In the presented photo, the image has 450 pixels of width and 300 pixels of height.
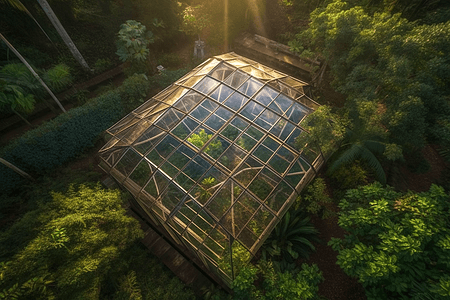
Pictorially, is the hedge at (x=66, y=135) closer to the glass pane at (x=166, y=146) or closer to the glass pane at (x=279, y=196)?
the glass pane at (x=166, y=146)

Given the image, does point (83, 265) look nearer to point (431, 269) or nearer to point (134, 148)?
point (134, 148)

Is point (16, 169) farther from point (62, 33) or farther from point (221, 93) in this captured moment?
point (221, 93)

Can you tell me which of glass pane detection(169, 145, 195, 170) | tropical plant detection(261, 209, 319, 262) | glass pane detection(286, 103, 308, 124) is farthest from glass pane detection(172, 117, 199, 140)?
tropical plant detection(261, 209, 319, 262)

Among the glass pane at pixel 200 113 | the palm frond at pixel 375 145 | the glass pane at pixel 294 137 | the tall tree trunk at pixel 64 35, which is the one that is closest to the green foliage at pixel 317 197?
the glass pane at pixel 294 137

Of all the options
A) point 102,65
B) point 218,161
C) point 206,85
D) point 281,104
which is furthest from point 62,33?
point 281,104

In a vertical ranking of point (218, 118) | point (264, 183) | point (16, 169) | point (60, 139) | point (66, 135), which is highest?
point (218, 118)

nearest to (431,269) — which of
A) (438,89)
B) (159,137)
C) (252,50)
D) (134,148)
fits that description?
(438,89)

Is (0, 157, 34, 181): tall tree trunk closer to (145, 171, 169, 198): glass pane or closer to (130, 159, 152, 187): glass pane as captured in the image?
(130, 159, 152, 187): glass pane
